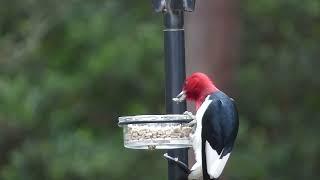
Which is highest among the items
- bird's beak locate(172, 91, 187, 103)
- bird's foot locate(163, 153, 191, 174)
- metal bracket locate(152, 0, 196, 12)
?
metal bracket locate(152, 0, 196, 12)

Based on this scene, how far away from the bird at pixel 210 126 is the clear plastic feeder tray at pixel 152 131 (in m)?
0.09

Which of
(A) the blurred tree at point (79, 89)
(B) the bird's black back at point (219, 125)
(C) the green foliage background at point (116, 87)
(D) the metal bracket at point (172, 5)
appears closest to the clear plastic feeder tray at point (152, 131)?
(B) the bird's black back at point (219, 125)

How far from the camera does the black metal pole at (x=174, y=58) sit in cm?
452

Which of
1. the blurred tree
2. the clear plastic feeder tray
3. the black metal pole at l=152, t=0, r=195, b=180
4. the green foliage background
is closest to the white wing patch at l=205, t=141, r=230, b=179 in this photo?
the clear plastic feeder tray

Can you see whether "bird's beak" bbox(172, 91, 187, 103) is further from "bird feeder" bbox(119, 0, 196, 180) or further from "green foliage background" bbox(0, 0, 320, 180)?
"green foliage background" bbox(0, 0, 320, 180)

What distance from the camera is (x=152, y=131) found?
4.25 meters

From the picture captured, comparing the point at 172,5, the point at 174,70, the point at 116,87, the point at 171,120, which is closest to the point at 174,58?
the point at 174,70

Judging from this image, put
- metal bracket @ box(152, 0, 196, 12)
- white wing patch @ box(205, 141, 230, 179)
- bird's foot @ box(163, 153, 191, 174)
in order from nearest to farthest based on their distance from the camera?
white wing patch @ box(205, 141, 230, 179)
bird's foot @ box(163, 153, 191, 174)
metal bracket @ box(152, 0, 196, 12)

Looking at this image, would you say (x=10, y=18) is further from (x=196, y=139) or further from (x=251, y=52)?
(x=196, y=139)

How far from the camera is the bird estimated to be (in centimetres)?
423

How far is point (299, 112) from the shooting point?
10070mm

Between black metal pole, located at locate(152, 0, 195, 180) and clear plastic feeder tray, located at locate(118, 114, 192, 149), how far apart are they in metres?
0.22

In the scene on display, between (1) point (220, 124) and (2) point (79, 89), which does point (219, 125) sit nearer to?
(1) point (220, 124)

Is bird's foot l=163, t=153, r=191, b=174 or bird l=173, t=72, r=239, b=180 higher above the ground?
bird l=173, t=72, r=239, b=180
